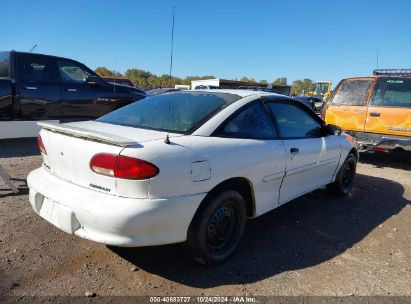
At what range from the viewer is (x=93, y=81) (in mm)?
8211

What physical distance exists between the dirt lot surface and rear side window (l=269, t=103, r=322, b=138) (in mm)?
993

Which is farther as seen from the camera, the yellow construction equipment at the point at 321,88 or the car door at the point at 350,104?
the yellow construction equipment at the point at 321,88

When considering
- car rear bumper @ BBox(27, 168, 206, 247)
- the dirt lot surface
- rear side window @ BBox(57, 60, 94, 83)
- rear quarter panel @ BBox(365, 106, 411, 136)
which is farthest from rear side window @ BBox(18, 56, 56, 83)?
rear quarter panel @ BBox(365, 106, 411, 136)

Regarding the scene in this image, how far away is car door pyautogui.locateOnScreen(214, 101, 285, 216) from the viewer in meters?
3.19

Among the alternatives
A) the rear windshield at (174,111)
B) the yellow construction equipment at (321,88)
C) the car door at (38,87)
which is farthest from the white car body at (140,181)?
the yellow construction equipment at (321,88)

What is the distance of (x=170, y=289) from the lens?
2.86m

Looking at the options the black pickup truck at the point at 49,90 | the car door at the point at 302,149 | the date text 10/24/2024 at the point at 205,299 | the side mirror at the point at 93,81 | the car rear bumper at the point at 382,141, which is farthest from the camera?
the side mirror at the point at 93,81

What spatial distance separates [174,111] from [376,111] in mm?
5227

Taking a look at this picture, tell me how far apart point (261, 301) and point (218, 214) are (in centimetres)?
76

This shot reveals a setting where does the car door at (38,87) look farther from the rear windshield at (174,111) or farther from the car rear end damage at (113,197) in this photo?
the car rear end damage at (113,197)

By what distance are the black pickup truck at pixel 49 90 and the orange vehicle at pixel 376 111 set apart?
486 cm

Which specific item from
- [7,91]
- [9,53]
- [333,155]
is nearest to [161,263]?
[333,155]

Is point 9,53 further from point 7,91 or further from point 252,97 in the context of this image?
point 252,97

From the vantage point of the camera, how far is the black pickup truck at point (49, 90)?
7.19 metres
